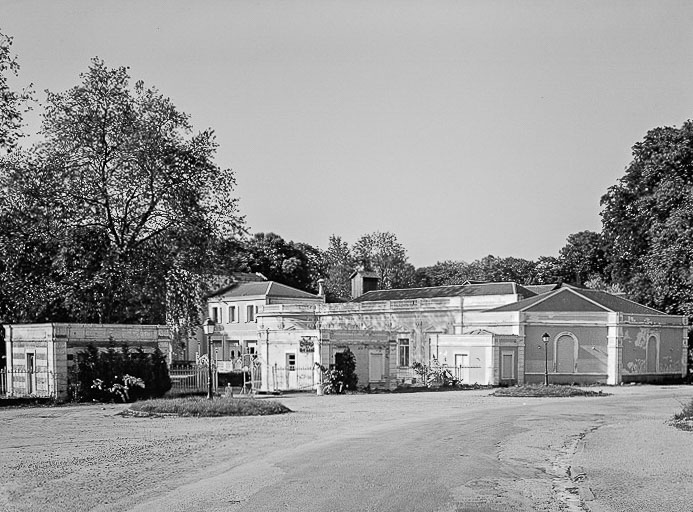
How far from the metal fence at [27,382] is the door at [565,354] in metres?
26.0

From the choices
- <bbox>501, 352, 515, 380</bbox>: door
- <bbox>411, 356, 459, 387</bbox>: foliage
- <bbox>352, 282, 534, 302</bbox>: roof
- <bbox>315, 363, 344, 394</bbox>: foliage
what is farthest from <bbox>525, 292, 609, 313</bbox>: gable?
<bbox>315, 363, 344, 394</bbox>: foliage

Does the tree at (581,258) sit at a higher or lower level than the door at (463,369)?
higher

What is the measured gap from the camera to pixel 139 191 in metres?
37.0

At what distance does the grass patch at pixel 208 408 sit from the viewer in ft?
82.2

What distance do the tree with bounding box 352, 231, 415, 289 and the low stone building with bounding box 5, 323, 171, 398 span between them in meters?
56.7

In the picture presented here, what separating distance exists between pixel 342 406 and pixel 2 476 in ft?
54.6

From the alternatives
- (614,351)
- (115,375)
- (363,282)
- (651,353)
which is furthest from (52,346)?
(363,282)

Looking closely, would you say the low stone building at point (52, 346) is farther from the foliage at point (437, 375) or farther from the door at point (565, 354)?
the door at point (565, 354)

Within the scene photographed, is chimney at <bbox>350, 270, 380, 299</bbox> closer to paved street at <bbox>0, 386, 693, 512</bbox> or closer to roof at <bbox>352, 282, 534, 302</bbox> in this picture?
roof at <bbox>352, 282, 534, 302</bbox>

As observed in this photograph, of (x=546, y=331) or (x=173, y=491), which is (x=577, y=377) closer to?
(x=546, y=331)

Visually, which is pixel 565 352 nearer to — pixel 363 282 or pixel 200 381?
pixel 200 381

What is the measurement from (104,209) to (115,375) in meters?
8.08

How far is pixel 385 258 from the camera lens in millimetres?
91438

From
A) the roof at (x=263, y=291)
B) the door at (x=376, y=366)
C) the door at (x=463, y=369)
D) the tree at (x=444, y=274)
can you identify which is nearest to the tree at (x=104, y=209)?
the door at (x=376, y=366)
